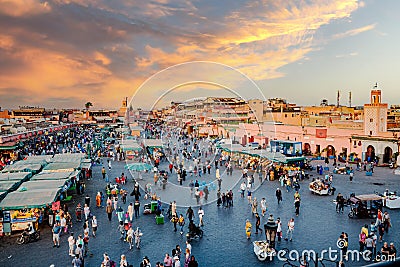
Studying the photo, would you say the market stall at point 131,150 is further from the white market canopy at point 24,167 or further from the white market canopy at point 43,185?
the white market canopy at point 43,185

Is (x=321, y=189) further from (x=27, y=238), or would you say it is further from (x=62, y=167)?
(x=62, y=167)

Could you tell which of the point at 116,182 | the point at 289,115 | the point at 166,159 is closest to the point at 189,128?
the point at 289,115

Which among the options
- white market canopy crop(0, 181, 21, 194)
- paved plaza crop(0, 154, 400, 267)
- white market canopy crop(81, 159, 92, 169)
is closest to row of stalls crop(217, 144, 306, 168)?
paved plaza crop(0, 154, 400, 267)

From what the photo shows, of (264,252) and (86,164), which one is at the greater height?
(86,164)

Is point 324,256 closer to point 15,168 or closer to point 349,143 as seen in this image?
point 15,168

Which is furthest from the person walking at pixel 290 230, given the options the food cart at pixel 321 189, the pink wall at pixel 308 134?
the pink wall at pixel 308 134

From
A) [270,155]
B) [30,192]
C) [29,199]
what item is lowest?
[29,199]

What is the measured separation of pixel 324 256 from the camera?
399 inches

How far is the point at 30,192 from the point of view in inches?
538

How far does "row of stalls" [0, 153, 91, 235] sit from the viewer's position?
12.4m

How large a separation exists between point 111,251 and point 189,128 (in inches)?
1908

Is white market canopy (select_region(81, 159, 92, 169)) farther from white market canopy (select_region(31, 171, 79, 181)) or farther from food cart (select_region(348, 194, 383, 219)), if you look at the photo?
food cart (select_region(348, 194, 383, 219))

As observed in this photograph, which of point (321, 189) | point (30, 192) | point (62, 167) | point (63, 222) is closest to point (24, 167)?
point (62, 167)

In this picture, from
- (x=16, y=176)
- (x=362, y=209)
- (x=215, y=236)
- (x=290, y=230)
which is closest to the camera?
(x=290, y=230)
